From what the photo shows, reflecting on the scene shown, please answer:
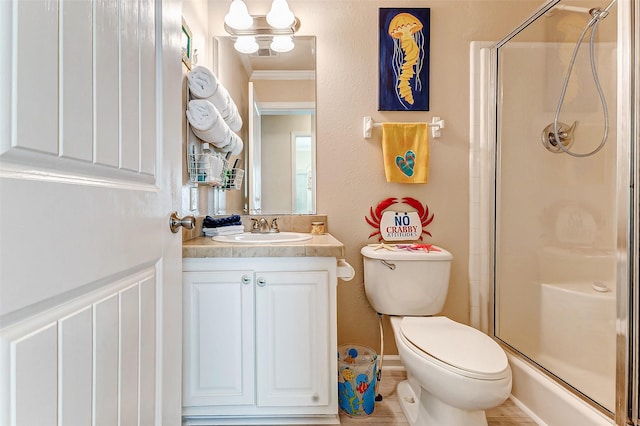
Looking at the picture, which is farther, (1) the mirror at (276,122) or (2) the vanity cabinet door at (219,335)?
(1) the mirror at (276,122)

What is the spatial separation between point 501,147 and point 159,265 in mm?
1894

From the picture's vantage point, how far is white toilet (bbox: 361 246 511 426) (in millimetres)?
1183

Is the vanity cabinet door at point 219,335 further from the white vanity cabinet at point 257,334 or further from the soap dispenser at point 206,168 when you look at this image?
the soap dispenser at point 206,168

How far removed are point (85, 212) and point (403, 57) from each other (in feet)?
6.41

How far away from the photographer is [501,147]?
197 cm

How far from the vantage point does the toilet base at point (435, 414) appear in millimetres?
1295

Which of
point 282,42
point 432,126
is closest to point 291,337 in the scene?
point 432,126

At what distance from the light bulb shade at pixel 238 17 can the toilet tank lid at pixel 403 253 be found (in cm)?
142

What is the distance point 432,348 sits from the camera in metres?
1.32

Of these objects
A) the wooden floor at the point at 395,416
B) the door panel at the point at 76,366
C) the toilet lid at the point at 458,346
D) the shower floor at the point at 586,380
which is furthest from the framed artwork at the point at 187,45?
the shower floor at the point at 586,380

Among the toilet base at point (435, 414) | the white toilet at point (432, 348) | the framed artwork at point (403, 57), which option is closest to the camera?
the white toilet at point (432, 348)

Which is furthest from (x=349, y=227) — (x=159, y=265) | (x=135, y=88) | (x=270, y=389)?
(x=135, y=88)

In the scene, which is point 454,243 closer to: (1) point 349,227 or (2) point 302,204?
(1) point 349,227

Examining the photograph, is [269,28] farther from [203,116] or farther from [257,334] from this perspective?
[257,334]
